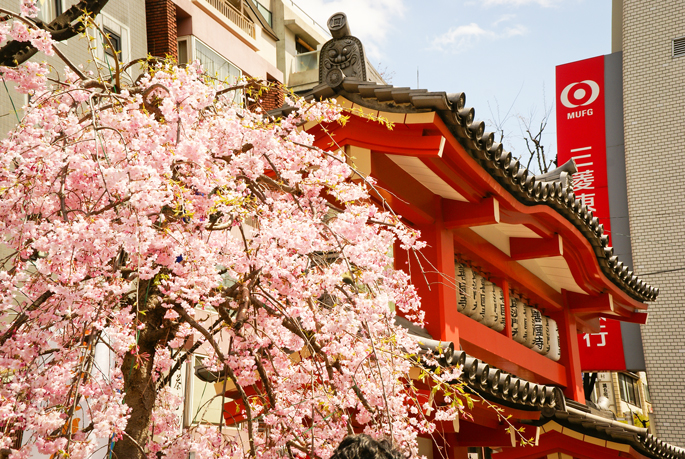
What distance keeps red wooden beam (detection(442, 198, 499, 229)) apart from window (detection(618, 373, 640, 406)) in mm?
25343

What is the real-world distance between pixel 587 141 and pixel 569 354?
19.0ft

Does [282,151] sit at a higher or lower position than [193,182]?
higher

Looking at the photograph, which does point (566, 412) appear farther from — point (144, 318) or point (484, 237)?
point (144, 318)

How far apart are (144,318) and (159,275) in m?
0.42

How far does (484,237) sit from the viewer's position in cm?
813

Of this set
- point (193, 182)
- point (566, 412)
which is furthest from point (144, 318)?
point (566, 412)

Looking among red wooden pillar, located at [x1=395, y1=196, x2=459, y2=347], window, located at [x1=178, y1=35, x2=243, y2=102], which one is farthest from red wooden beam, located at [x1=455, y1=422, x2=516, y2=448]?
window, located at [x1=178, y1=35, x2=243, y2=102]

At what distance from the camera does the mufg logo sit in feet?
47.9

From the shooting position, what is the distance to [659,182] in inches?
559

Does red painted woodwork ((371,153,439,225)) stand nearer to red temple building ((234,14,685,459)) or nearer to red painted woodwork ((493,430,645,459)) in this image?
red temple building ((234,14,685,459))

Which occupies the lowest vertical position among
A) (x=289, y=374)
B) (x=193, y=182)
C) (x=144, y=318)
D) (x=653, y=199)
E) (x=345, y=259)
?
(x=289, y=374)

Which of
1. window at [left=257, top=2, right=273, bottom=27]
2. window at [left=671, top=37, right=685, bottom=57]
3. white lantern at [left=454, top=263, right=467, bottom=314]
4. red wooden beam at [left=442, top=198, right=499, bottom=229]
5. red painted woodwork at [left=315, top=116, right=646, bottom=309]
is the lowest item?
white lantern at [left=454, top=263, right=467, bottom=314]

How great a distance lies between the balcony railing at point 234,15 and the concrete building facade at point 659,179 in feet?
34.6

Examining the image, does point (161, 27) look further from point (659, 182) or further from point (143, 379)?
point (143, 379)
